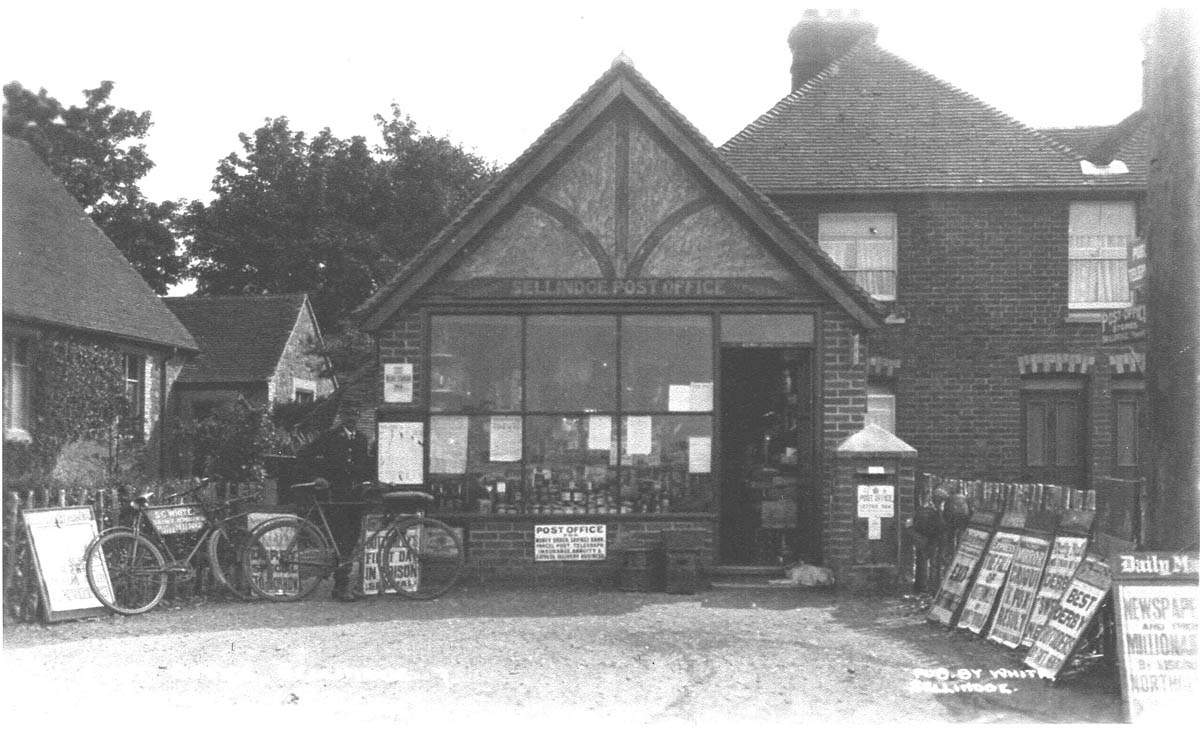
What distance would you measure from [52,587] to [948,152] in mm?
15052

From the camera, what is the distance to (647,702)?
7.07 metres

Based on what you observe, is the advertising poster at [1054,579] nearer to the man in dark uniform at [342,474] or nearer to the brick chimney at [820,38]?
the man in dark uniform at [342,474]

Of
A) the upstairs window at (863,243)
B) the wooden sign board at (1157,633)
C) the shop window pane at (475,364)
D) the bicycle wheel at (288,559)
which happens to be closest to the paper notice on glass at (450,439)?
the shop window pane at (475,364)

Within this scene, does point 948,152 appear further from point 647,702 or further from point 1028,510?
point 647,702

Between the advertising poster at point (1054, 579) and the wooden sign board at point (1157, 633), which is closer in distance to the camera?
the wooden sign board at point (1157, 633)

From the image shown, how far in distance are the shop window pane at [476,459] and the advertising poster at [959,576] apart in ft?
15.7

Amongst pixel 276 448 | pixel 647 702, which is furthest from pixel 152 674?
pixel 276 448

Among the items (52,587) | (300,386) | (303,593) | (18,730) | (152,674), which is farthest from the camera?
(300,386)

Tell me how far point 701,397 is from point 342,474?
4.01 m

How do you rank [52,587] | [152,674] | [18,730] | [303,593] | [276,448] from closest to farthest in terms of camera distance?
[18,730]
[152,674]
[52,587]
[303,593]
[276,448]

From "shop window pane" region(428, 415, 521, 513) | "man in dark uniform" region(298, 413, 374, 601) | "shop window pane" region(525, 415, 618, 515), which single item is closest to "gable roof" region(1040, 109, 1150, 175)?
"shop window pane" region(525, 415, 618, 515)

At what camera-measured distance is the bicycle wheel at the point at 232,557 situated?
36.9 feet

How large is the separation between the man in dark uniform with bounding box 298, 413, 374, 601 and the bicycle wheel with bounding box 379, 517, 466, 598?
1.21ft

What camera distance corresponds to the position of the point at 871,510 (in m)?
11.7
